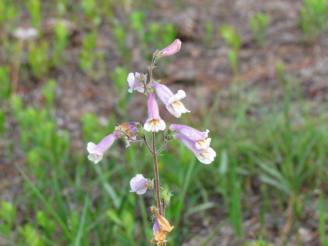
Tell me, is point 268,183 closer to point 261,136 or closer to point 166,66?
point 261,136

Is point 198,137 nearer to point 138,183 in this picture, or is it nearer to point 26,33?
point 138,183

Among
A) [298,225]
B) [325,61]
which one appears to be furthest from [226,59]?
[298,225]

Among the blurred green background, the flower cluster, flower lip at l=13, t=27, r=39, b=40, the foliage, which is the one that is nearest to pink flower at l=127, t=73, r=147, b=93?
the flower cluster

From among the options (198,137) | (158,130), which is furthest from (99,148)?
(198,137)

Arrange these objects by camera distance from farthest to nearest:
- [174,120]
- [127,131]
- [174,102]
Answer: [174,120] → [127,131] → [174,102]

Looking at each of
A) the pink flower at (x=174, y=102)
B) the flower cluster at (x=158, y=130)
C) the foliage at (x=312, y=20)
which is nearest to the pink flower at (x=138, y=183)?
the flower cluster at (x=158, y=130)
